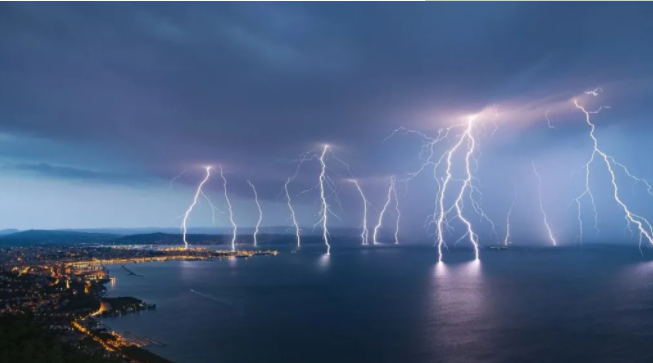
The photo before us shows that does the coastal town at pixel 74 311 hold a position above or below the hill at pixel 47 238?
below

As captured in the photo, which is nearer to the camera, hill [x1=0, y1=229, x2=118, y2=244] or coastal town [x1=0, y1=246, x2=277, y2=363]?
coastal town [x1=0, y1=246, x2=277, y2=363]

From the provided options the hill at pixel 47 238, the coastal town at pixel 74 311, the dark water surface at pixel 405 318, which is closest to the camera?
the coastal town at pixel 74 311

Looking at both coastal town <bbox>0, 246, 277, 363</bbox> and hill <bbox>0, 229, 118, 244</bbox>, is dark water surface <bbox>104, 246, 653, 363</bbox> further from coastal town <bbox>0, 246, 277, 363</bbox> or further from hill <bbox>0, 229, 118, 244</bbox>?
hill <bbox>0, 229, 118, 244</bbox>

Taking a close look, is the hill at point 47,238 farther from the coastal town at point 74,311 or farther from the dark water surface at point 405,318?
the dark water surface at point 405,318

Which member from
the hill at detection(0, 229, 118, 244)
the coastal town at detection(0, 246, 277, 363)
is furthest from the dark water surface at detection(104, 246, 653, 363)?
the hill at detection(0, 229, 118, 244)

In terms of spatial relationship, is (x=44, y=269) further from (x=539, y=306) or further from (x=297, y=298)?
(x=539, y=306)

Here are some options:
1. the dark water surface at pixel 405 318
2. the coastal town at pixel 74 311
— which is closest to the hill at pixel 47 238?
the coastal town at pixel 74 311

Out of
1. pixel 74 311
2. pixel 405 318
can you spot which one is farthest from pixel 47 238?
pixel 405 318

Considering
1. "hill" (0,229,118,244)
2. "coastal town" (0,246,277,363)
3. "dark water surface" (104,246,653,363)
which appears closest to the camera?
"coastal town" (0,246,277,363)

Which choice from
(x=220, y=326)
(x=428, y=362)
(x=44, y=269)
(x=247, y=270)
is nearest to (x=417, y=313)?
(x=428, y=362)
